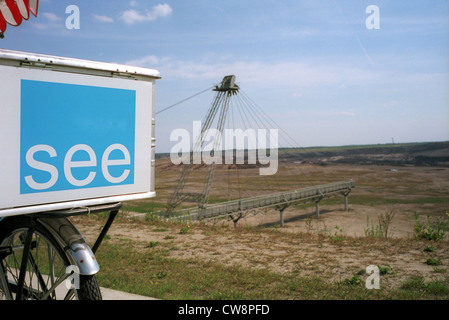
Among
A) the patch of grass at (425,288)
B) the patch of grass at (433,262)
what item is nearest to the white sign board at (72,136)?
the patch of grass at (425,288)

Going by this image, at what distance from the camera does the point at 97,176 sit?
329cm

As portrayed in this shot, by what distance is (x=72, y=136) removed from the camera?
3.15 m

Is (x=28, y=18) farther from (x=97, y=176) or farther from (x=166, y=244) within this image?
(x=166, y=244)

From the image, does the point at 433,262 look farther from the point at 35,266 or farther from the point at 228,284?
the point at 35,266

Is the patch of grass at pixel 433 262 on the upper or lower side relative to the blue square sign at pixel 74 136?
lower

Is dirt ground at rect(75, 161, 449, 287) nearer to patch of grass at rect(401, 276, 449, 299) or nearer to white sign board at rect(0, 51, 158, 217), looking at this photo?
patch of grass at rect(401, 276, 449, 299)

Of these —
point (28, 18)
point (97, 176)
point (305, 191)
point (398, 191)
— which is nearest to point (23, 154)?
point (97, 176)

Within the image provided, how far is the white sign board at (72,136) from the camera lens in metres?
2.85

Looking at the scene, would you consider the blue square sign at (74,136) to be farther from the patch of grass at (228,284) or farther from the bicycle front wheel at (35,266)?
the patch of grass at (228,284)

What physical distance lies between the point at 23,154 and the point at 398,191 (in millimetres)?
58943

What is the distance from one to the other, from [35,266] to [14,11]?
268cm

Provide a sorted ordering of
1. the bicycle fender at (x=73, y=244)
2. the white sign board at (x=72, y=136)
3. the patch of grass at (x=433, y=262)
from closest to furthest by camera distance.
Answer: the white sign board at (x=72, y=136)
the bicycle fender at (x=73, y=244)
the patch of grass at (x=433, y=262)

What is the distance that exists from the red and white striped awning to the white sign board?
1.18 metres

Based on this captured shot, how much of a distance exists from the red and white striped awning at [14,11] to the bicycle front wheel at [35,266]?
6.60ft
